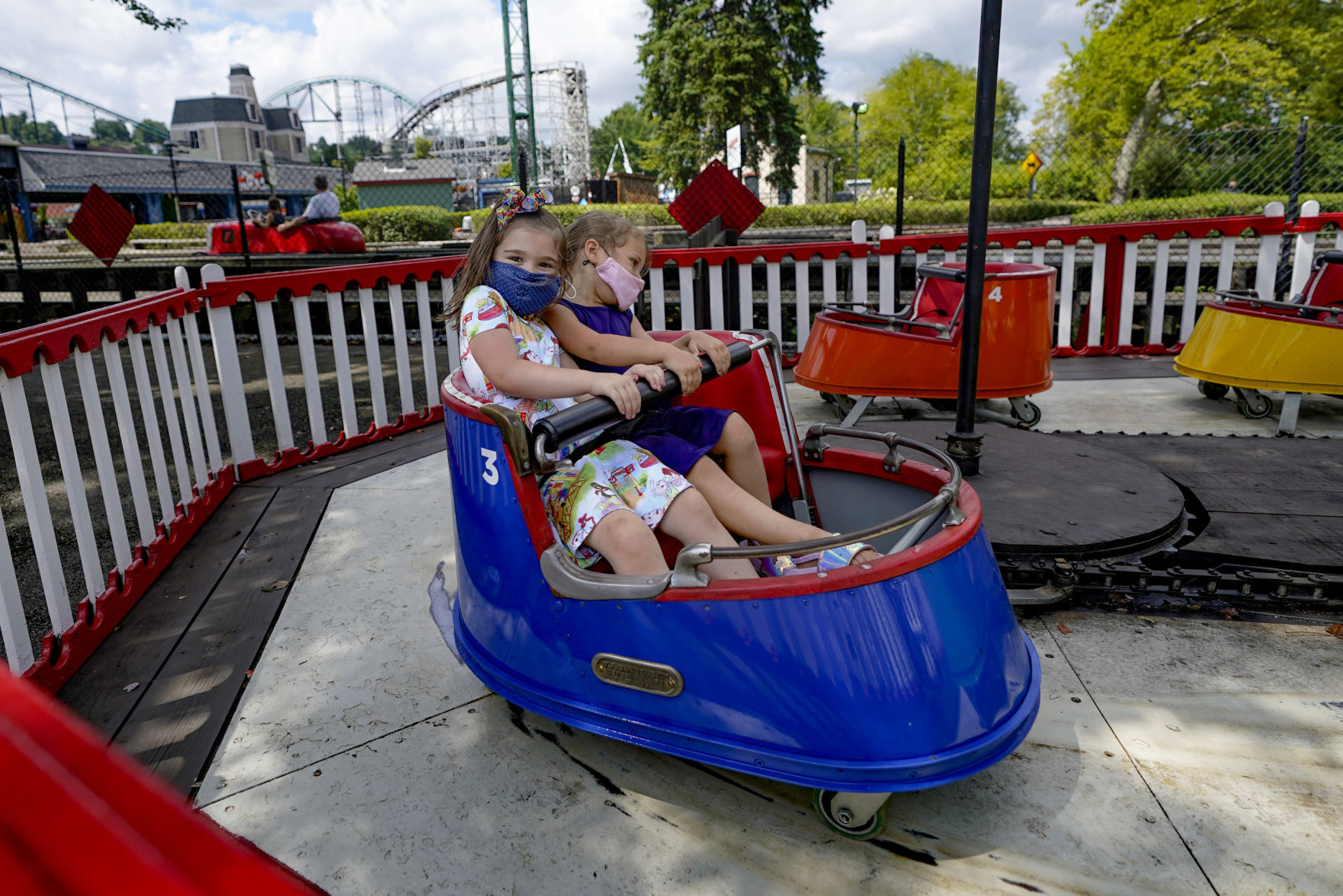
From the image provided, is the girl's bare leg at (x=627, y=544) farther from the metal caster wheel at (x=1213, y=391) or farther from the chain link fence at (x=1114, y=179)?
the chain link fence at (x=1114, y=179)

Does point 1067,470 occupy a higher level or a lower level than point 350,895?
higher

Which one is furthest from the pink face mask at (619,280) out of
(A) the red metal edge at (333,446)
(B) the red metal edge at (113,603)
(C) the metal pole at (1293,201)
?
(C) the metal pole at (1293,201)

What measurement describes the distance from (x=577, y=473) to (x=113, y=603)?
1.83 m

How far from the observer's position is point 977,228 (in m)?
3.03

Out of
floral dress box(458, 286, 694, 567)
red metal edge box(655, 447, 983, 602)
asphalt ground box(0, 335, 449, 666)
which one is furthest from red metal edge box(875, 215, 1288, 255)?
red metal edge box(655, 447, 983, 602)

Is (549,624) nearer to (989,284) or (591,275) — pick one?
(591,275)

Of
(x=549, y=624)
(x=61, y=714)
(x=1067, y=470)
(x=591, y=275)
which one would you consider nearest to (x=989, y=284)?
(x=1067, y=470)

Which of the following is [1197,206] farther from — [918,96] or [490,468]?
[918,96]

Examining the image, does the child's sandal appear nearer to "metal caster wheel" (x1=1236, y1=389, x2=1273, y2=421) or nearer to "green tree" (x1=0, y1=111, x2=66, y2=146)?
"metal caster wheel" (x1=1236, y1=389, x2=1273, y2=421)

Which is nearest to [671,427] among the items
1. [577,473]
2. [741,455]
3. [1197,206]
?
[741,455]

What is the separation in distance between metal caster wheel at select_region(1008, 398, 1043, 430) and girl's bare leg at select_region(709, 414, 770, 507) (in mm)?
3285

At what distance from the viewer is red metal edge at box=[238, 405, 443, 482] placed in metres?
4.27

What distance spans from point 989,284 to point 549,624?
3.46 meters

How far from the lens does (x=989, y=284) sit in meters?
4.43
